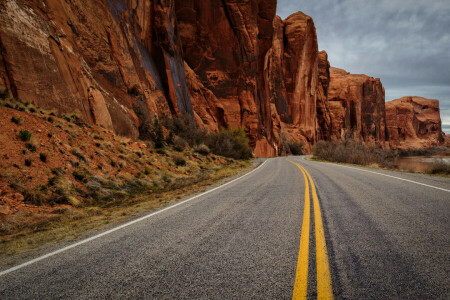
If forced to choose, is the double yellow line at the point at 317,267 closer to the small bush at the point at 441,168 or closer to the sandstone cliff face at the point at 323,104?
the small bush at the point at 441,168

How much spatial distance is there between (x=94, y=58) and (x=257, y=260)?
18.1 m

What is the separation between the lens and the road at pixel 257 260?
88.2 inches

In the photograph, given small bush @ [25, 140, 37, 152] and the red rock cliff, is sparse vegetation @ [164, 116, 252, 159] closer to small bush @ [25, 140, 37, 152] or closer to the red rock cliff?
the red rock cliff

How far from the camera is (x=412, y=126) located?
364 feet

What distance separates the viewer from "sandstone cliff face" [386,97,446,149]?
107625 mm

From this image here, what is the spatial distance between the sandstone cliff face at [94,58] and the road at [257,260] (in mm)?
10373

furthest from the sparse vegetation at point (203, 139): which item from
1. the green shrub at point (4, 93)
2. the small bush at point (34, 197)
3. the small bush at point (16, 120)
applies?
the small bush at point (34, 197)

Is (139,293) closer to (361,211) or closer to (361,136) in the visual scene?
(361,211)

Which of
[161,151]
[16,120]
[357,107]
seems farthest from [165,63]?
[357,107]

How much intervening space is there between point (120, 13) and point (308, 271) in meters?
24.6

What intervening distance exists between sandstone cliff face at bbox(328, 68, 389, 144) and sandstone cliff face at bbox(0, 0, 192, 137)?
73.4 meters

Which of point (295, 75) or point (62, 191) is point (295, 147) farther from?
point (62, 191)

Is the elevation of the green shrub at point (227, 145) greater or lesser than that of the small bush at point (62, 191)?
greater

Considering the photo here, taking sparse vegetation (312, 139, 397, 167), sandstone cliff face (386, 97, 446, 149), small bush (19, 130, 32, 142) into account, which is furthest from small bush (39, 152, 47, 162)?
sandstone cliff face (386, 97, 446, 149)
